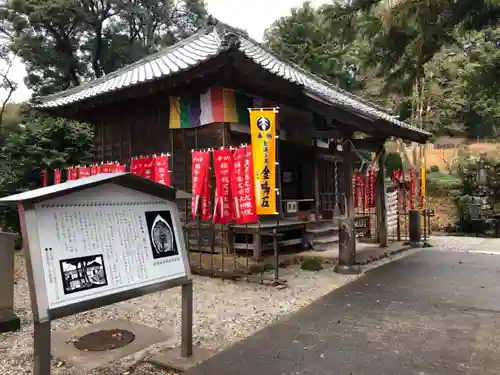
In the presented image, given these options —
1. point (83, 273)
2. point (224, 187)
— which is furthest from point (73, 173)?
point (83, 273)

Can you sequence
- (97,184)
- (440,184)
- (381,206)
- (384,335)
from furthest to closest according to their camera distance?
(440,184) < (381,206) < (384,335) < (97,184)

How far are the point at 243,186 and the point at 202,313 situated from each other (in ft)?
7.58

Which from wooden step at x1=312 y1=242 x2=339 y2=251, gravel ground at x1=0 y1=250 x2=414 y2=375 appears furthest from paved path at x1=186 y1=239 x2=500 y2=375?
wooden step at x1=312 y1=242 x2=339 y2=251

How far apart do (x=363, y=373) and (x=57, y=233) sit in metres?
2.93

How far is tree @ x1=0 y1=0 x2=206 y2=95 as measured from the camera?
23.6m

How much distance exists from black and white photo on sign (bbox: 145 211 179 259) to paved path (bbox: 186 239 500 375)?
3.76 feet

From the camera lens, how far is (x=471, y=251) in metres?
11.1

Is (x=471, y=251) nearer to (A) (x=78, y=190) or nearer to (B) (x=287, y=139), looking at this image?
(B) (x=287, y=139)

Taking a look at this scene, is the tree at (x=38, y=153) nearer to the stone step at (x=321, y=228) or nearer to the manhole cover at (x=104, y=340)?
the stone step at (x=321, y=228)

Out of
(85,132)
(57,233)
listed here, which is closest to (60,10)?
(85,132)

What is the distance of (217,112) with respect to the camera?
862 centimetres

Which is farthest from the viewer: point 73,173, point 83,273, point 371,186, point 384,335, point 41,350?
point 371,186

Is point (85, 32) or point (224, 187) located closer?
point (224, 187)

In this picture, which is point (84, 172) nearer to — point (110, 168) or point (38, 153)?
point (110, 168)
